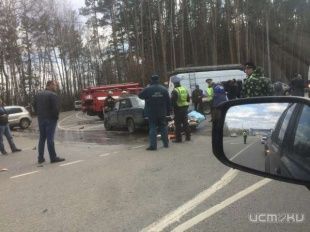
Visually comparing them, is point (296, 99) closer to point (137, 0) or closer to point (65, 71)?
point (137, 0)

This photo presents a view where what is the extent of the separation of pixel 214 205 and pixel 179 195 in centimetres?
86

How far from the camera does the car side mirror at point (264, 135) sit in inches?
98.1

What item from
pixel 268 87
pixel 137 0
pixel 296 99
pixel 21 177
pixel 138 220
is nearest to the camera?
pixel 296 99

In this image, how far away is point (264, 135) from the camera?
2.71 meters

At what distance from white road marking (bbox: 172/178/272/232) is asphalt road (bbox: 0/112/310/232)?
0.03 feet

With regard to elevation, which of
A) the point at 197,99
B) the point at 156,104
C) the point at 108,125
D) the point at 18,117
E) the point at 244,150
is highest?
the point at 244,150

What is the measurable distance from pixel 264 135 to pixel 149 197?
465cm

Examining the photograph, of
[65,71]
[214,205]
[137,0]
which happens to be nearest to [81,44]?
[65,71]

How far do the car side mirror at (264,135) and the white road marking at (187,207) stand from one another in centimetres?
302

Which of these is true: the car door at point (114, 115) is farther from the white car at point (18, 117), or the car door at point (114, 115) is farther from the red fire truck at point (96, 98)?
the white car at point (18, 117)

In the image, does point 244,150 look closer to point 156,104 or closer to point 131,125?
point 156,104

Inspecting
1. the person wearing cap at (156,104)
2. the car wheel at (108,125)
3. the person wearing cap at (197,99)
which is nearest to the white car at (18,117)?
the car wheel at (108,125)

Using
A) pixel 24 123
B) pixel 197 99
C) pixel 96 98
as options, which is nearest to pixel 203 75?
pixel 197 99

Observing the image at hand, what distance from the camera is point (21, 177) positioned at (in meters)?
10.1
